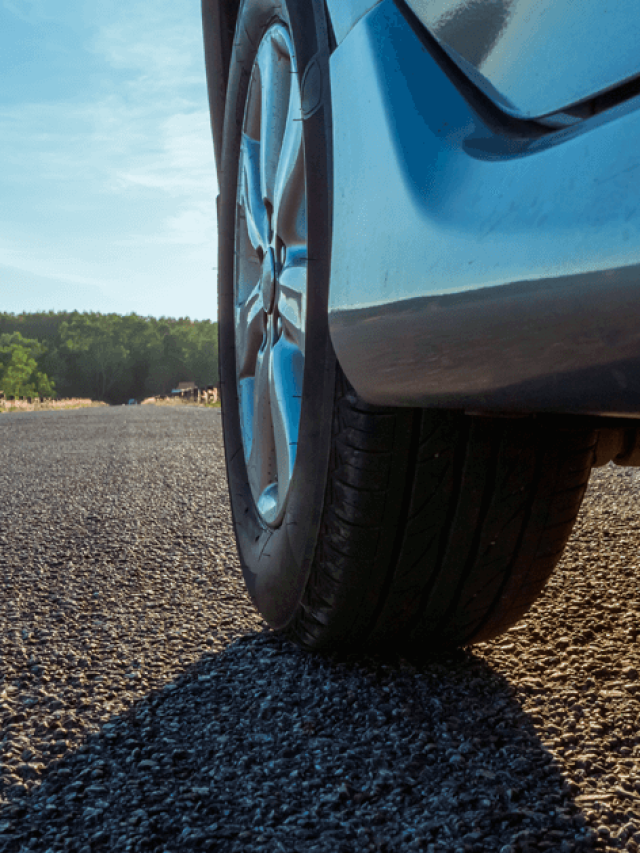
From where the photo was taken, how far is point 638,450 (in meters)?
1.22

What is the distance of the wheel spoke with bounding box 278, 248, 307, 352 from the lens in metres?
1.20

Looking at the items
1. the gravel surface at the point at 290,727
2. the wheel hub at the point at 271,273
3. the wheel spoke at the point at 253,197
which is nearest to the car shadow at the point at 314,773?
the gravel surface at the point at 290,727

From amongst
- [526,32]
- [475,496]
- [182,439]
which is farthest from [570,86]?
[182,439]

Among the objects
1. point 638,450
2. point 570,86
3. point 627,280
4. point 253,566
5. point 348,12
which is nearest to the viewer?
point 627,280

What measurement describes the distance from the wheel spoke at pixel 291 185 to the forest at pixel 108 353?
248ft

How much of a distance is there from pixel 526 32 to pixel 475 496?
61 cm

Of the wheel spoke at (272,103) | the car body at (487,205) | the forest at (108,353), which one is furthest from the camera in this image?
the forest at (108,353)

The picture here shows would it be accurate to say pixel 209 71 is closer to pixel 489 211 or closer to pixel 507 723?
pixel 489 211

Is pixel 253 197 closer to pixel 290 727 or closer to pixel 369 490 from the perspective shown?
pixel 369 490

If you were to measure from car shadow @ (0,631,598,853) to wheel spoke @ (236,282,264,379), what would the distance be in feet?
2.45

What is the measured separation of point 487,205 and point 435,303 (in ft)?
0.37

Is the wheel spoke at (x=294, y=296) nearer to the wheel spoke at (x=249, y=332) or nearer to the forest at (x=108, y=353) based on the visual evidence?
the wheel spoke at (x=249, y=332)

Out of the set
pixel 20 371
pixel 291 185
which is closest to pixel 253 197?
pixel 291 185

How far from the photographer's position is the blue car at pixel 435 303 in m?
0.63
